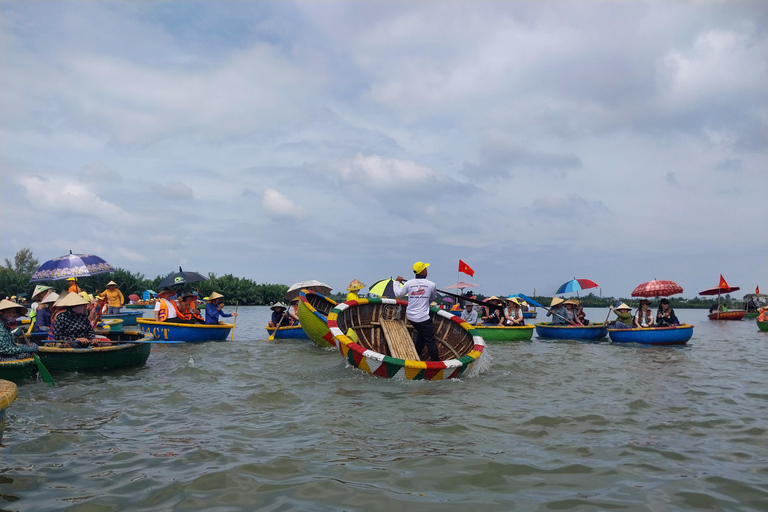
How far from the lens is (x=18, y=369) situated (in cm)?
819

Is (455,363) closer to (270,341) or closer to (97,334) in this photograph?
(97,334)

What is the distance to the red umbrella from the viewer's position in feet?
58.3

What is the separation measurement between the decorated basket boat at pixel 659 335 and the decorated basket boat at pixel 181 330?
42.3ft

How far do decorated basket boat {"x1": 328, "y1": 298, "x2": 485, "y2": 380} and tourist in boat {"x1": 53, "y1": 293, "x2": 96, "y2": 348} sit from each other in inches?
182

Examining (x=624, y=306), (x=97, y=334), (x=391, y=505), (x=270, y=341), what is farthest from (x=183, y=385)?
(x=624, y=306)

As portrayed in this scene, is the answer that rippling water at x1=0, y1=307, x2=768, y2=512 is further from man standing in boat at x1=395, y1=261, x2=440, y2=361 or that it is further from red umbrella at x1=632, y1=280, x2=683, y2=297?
red umbrella at x1=632, y1=280, x2=683, y2=297

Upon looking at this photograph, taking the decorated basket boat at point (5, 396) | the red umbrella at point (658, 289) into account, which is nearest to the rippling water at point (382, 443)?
the decorated basket boat at point (5, 396)

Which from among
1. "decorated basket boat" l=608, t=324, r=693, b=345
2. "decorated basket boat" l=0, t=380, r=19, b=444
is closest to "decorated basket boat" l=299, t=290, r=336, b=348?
"decorated basket boat" l=0, t=380, r=19, b=444

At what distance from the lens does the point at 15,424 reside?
5.98 metres

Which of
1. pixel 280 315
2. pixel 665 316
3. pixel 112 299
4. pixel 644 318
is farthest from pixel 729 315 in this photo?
pixel 112 299

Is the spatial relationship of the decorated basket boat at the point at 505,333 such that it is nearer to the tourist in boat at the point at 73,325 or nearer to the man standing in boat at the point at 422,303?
the man standing in boat at the point at 422,303

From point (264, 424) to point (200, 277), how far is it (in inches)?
508

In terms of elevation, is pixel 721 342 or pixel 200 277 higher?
pixel 200 277

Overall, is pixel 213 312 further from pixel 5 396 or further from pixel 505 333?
pixel 5 396
